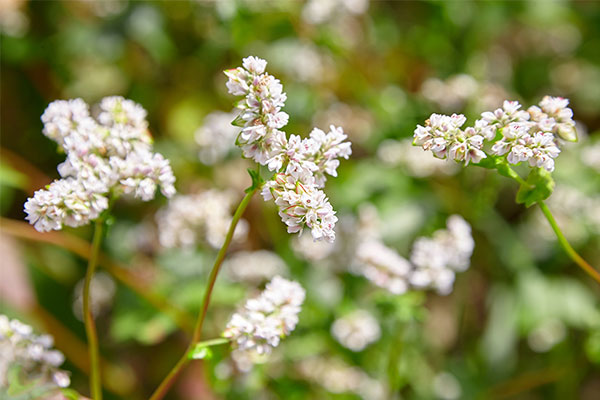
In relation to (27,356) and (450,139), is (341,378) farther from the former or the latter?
(450,139)

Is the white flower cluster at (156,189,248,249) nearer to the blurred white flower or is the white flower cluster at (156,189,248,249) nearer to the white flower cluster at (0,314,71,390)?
the white flower cluster at (0,314,71,390)

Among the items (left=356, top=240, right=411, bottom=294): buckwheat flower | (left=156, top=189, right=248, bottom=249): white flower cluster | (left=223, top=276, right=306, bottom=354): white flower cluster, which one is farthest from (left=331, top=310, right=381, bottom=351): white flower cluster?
(left=223, top=276, right=306, bottom=354): white flower cluster

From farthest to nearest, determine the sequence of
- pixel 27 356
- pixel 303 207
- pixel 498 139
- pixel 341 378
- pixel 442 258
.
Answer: pixel 341 378, pixel 442 258, pixel 27 356, pixel 498 139, pixel 303 207

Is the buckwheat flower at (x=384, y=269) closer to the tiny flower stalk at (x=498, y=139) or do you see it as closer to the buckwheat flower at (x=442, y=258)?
the buckwheat flower at (x=442, y=258)

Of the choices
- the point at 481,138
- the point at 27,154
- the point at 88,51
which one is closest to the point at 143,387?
the point at 27,154

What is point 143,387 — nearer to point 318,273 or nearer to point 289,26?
point 318,273

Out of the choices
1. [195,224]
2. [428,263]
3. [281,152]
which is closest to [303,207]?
[281,152]

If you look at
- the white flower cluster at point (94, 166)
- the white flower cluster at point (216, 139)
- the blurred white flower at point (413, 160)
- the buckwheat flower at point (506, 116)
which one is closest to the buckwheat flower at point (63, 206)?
the white flower cluster at point (94, 166)
